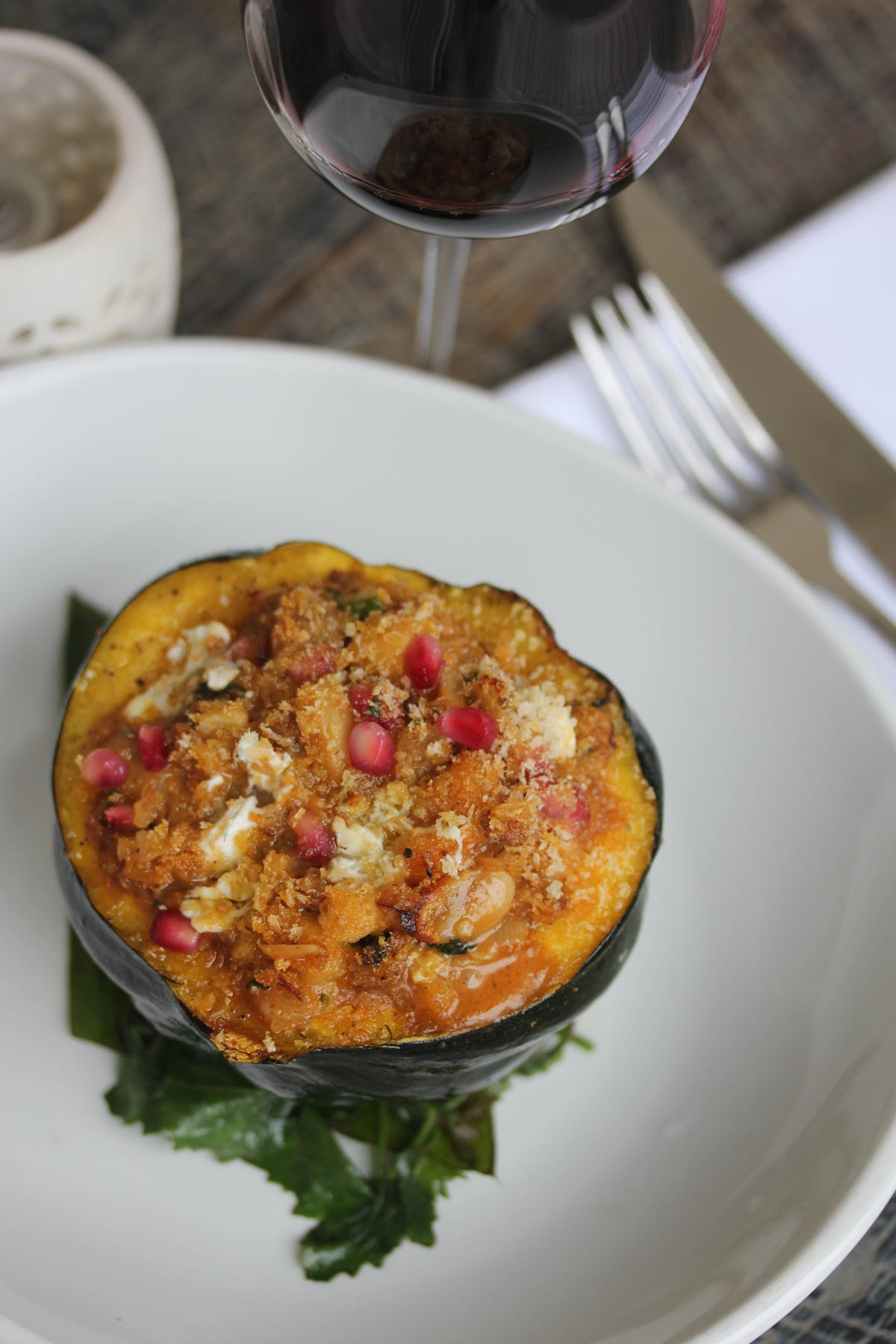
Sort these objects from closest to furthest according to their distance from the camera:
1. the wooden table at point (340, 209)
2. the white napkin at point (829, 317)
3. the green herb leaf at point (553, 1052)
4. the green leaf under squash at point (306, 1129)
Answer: the green leaf under squash at point (306, 1129), the green herb leaf at point (553, 1052), the white napkin at point (829, 317), the wooden table at point (340, 209)

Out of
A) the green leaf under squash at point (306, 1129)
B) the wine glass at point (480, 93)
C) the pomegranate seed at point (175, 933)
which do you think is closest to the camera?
the wine glass at point (480, 93)

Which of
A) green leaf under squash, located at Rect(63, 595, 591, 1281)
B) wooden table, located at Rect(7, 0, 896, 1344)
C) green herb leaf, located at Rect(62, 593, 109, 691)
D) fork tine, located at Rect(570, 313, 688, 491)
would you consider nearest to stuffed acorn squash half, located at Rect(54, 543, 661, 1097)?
green leaf under squash, located at Rect(63, 595, 591, 1281)

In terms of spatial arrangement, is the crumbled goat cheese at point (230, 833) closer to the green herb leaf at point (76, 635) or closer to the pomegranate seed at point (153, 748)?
the pomegranate seed at point (153, 748)

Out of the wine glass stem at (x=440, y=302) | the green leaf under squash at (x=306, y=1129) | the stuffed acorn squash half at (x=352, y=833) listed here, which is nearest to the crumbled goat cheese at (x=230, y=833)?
the stuffed acorn squash half at (x=352, y=833)

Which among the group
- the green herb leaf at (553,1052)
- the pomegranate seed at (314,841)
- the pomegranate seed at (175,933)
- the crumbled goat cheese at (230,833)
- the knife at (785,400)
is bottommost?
the green herb leaf at (553,1052)

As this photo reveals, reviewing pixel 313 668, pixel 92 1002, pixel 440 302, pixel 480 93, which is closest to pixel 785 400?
pixel 440 302

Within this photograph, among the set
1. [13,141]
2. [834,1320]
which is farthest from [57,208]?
[834,1320]

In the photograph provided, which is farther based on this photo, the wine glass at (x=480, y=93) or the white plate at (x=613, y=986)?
the white plate at (x=613, y=986)
